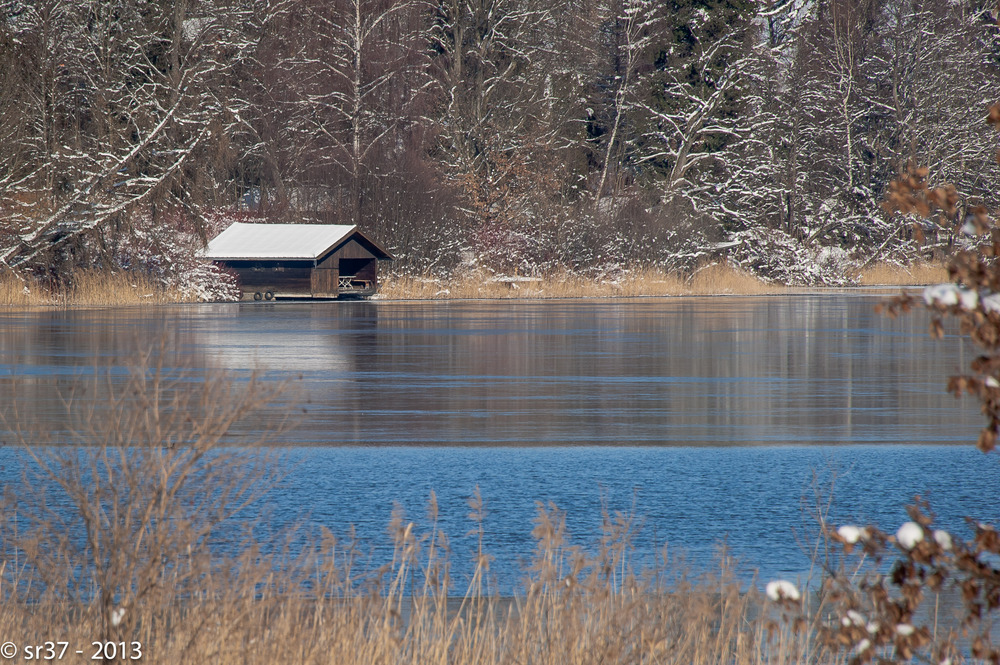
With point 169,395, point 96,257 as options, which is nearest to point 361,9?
point 96,257

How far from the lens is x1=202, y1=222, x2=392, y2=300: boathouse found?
159ft

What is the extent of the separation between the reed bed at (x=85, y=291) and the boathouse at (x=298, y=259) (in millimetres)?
4687

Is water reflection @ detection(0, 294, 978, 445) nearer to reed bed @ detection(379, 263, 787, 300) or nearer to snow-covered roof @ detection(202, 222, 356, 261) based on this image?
snow-covered roof @ detection(202, 222, 356, 261)

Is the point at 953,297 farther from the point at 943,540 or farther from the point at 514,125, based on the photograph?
the point at 514,125

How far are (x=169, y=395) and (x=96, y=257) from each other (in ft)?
97.5

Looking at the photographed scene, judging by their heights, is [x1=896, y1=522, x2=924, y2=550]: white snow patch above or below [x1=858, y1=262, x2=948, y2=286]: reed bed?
below

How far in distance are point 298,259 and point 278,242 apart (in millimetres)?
1510

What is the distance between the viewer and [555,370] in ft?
67.5

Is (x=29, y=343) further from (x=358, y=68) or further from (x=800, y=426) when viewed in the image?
(x=358, y=68)

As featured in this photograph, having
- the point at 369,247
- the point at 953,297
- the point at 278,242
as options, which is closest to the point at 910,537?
the point at 953,297

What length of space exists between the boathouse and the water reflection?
11288 mm

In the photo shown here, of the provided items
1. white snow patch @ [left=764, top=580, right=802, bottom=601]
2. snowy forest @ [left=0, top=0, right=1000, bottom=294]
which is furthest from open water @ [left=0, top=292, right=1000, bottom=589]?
snowy forest @ [left=0, top=0, right=1000, bottom=294]

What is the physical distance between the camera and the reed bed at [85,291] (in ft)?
135

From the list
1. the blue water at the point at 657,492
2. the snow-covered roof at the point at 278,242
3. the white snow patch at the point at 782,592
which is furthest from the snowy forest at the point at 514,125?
the white snow patch at the point at 782,592
